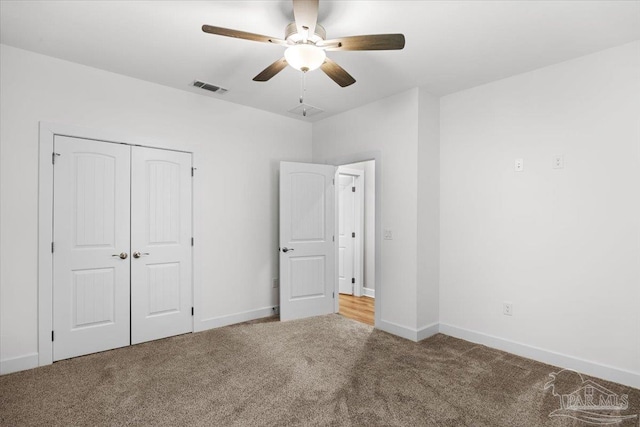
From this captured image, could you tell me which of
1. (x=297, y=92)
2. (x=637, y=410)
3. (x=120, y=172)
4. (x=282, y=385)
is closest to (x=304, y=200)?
(x=297, y=92)

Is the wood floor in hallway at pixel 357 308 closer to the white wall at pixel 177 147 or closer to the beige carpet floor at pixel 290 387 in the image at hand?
the beige carpet floor at pixel 290 387

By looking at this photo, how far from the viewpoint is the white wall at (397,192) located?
144 inches

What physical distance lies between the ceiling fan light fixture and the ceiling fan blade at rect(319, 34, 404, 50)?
0.22 feet

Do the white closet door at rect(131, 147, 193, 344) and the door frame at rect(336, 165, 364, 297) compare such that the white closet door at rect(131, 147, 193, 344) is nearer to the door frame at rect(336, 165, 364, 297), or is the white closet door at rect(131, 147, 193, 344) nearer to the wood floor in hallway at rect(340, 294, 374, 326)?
the wood floor in hallway at rect(340, 294, 374, 326)

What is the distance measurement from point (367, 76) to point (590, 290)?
2793 millimetres

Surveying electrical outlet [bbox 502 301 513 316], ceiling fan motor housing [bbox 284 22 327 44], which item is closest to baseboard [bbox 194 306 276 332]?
electrical outlet [bbox 502 301 513 316]

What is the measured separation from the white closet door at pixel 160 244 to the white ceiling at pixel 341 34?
3.10ft

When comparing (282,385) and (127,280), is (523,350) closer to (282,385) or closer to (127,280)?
(282,385)

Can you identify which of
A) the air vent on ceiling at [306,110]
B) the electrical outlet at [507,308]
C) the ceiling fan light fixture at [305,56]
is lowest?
the electrical outlet at [507,308]

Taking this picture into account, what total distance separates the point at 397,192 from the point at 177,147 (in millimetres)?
2542

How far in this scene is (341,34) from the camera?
8.51ft

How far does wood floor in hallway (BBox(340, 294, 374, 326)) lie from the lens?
176 inches

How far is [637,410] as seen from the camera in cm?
228

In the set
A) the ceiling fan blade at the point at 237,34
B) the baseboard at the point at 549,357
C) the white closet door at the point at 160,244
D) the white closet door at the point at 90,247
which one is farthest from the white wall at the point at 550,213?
the white closet door at the point at 90,247
